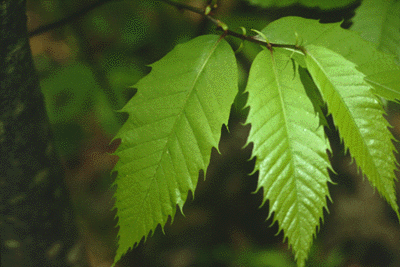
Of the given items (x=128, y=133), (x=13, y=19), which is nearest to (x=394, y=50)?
(x=128, y=133)

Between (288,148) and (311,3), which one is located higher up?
(311,3)

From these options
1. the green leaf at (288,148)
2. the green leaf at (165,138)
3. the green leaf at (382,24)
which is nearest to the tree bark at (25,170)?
the green leaf at (165,138)

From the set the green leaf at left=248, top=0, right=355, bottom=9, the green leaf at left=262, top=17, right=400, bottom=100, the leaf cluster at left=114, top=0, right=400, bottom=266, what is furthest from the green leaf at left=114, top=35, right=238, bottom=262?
the green leaf at left=248, top=0, right=355, bottom=9

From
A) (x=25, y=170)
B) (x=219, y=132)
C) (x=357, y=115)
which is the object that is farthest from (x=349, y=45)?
(x=25, y=170)

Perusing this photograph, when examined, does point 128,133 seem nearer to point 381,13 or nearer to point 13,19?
point 13,19

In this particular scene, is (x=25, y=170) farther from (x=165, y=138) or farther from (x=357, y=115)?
(x=357, y=115)

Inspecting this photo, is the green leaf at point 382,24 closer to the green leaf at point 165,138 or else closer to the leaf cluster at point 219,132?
the leaf cluster at point 219,132
